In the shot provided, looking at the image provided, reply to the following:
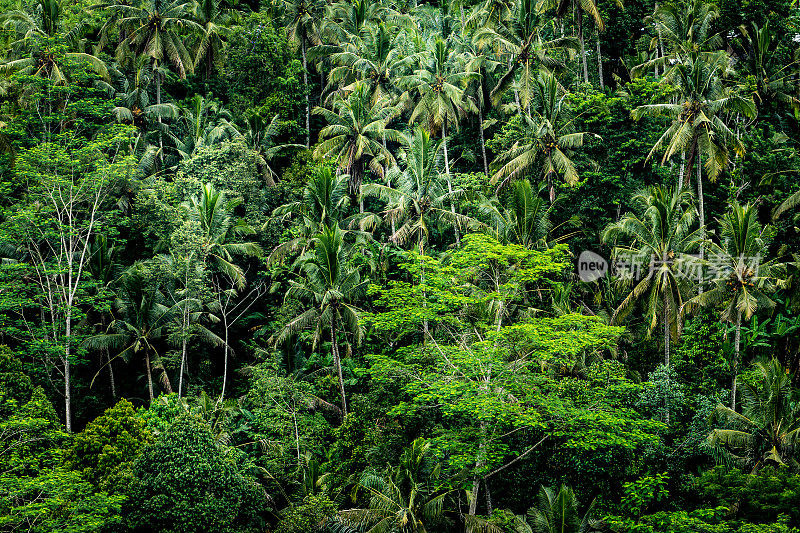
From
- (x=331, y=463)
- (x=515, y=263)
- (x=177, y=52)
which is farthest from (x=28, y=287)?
(x=515, y=263)

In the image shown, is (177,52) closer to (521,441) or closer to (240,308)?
(240,308)

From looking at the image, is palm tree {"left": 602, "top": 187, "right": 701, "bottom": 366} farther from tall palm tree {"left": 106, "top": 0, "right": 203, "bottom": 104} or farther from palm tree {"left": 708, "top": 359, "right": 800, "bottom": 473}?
tall palm tree {"left": 106, "top": 0, "right": 203, "bottom": 104}

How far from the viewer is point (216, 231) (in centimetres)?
2578

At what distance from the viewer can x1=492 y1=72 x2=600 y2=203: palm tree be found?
25984mm

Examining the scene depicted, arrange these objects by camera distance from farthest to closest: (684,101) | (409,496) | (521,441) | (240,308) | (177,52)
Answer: (177,52), (240,308), (684,101), (521,441), (409,496)

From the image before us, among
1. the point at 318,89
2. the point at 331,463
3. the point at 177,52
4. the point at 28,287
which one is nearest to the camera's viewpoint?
the point at 331,463

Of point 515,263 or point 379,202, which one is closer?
point 515,263

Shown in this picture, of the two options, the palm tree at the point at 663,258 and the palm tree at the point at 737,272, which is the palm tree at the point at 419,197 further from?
the palm tree at the point at 737,272

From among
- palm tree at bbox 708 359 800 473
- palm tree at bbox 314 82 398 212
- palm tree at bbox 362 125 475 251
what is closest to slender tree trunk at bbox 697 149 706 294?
palm tree at bbox 708 359 800 473

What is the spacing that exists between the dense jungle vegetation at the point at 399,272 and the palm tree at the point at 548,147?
0.46 feet

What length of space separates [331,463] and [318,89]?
2183 cm

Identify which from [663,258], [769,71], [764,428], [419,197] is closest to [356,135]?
[419,197]

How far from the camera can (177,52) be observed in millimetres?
30641

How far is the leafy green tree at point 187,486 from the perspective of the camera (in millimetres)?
16891
